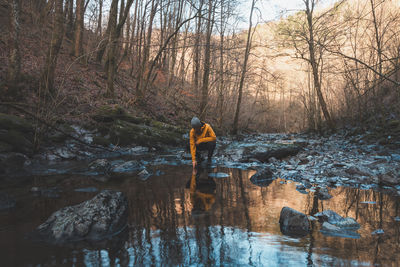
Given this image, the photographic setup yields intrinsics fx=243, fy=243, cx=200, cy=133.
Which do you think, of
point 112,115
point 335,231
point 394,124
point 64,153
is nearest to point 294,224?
point 335,231

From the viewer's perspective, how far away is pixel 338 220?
3.01m

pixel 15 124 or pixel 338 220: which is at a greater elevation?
pixel 15 124

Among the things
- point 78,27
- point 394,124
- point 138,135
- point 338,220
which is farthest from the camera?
point 78,27

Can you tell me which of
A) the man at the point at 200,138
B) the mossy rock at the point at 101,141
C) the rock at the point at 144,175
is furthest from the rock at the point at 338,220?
the mossy rock at the point at 101,141

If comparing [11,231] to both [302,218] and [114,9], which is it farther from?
[114,9]

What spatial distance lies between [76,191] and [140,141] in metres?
5.92

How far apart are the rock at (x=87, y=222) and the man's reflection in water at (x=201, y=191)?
1105mm

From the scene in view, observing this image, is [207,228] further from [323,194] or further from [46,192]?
[46,192]

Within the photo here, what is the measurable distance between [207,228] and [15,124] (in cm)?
675

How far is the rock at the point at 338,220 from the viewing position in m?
2.90

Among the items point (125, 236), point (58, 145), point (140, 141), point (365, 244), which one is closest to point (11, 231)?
point (125, 236)

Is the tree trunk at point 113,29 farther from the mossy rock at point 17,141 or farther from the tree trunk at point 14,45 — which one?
the mossy rock at point 17,141

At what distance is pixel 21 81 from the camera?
9172 millimetres

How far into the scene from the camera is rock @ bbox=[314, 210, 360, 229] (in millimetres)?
2896
